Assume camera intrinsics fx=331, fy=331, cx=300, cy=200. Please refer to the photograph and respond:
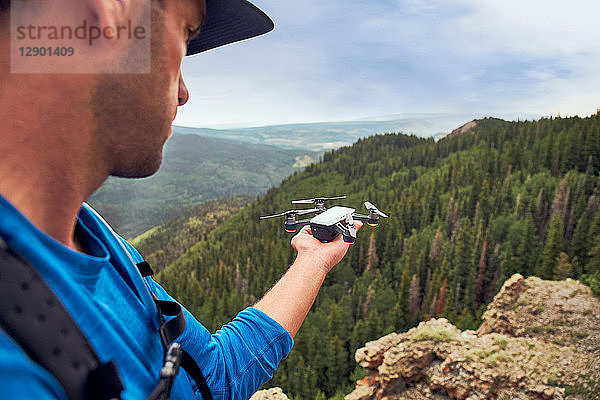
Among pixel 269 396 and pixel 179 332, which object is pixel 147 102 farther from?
pixel 269 396

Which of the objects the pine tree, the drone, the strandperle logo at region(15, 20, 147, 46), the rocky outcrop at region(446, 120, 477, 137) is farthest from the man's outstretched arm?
the rocky outcrop at region(446, 120, 477, 137)

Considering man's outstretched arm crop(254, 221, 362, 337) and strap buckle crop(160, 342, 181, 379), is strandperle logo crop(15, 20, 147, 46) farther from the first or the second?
man's outstretched arm crop(254, 221, 362, 337)

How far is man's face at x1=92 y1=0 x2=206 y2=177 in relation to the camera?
4.26ft

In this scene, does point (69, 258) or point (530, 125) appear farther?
point (530, 125)

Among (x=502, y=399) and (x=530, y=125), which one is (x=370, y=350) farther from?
(x=530, y=125)

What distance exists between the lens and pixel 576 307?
20.4 metres

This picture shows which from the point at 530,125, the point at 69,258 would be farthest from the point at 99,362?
the point at 530,125

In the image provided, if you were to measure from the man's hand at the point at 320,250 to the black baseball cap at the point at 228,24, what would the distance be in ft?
6.94

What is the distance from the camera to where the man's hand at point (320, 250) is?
339cm

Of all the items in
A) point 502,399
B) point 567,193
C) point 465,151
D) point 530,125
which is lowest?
point 502,399

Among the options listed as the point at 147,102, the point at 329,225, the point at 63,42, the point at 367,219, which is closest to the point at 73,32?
the point at 63,42

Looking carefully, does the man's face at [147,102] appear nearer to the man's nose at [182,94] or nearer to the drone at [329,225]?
the man's nose at [182,94]

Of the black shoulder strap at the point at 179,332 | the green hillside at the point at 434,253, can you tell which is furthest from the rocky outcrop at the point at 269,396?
the green hillside at the point at 434,253

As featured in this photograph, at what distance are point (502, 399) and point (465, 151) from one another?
12544 cm
